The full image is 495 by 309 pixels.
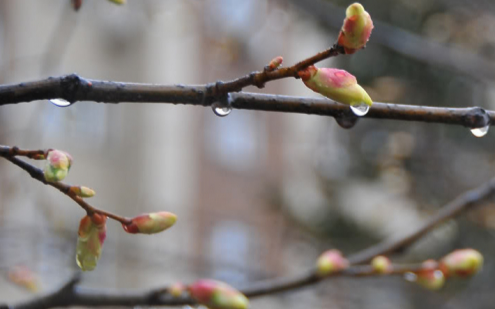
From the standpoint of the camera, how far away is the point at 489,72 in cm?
281

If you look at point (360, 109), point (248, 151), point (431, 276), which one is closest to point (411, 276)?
point (431, 276)

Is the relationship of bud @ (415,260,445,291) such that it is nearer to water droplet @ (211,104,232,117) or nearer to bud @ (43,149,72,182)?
water droplet @ (211,104,232,117)

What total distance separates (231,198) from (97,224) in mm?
12992

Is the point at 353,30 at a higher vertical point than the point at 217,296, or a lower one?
higher

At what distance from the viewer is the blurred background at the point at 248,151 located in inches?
138

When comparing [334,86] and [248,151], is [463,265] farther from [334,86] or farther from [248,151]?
[248,151]

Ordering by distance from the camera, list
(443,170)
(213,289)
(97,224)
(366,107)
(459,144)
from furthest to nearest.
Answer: (459,144) → (443,170) → (213,289) → (97,224) → (366,107)

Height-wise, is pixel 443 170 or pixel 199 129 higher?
pixel 199 129

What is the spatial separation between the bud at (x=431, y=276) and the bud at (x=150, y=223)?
2.71ft

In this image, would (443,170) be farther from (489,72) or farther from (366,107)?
(366,107)

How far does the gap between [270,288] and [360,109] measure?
0.78 meters

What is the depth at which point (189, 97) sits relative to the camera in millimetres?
772

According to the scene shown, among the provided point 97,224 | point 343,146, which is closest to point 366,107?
point 97,224

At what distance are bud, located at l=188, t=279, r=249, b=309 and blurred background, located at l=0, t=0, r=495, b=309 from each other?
2.32 ft
